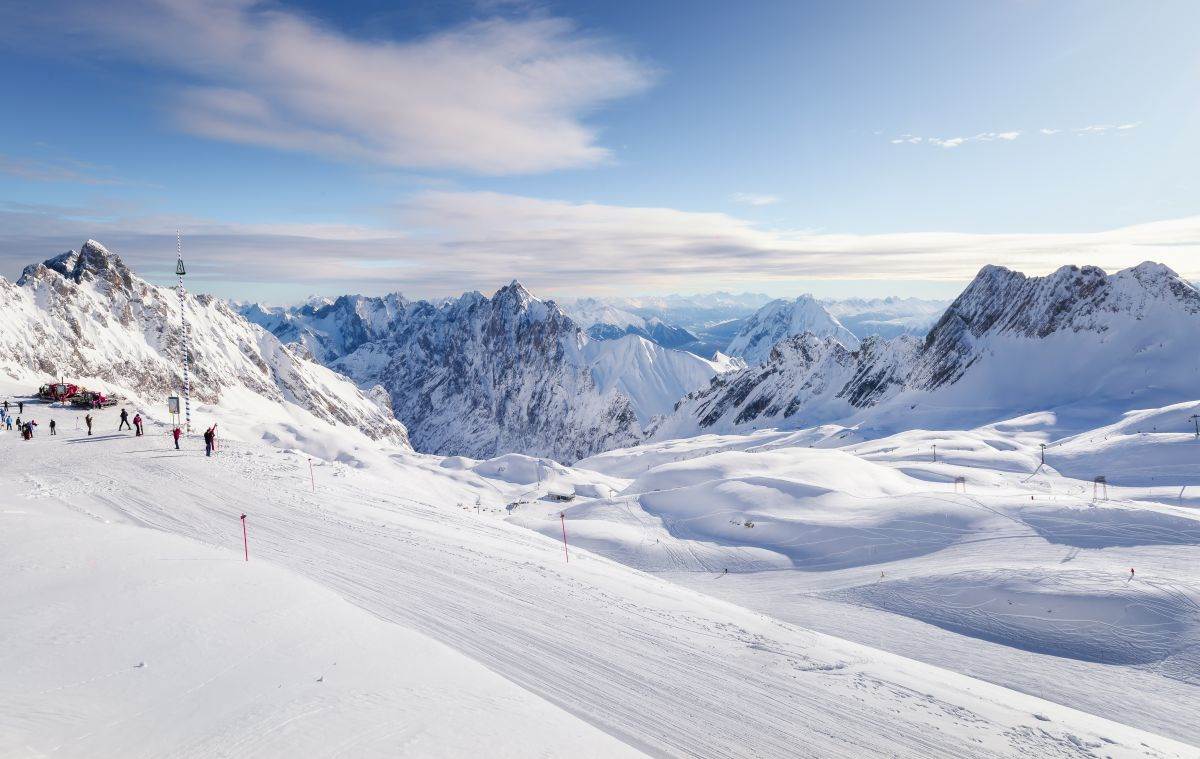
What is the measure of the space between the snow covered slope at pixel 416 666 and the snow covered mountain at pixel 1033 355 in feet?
272

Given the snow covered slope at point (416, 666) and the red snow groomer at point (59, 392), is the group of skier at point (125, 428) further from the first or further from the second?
the snow covered slope at point (416, 666)

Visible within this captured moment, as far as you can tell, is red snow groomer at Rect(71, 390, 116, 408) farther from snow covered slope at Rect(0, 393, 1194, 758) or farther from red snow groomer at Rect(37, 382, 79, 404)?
snow covered slope at Rect(0, 393, 1194, 758)

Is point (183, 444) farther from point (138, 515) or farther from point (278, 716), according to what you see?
point (278, 716)

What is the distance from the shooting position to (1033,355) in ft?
312

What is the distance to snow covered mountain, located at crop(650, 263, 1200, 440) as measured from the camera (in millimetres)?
78062

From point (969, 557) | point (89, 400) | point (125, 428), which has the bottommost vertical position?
point (969, 557)

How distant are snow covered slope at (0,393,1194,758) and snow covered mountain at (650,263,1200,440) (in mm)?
82876

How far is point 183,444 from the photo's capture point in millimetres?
32094

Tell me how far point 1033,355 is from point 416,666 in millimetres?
115058

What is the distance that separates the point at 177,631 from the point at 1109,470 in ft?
184

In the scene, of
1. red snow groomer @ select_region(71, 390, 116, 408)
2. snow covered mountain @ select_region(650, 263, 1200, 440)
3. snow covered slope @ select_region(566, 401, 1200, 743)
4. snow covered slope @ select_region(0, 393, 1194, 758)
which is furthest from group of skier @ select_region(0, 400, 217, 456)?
snow covered mountain @ select_region(650, 263, 1200, 440)

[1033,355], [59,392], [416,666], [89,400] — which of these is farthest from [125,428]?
[1033,355]

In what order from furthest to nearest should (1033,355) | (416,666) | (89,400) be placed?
(1033,355)
(89,400)
(416,666)

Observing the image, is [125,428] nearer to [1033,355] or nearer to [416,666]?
[416,666]
